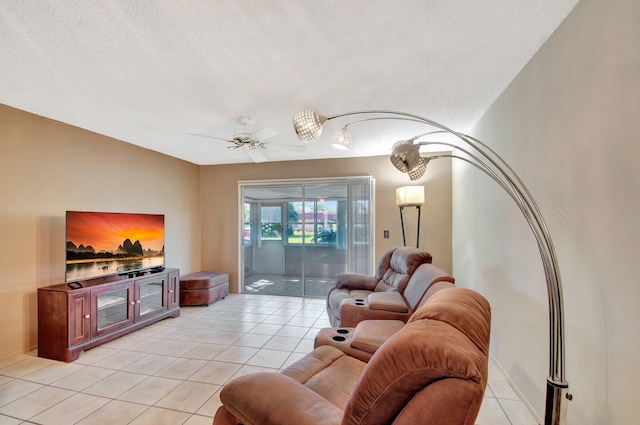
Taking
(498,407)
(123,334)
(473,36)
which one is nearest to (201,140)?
(123,334)

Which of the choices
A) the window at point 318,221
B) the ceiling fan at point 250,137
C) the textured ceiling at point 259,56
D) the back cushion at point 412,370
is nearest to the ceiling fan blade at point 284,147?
the ceiling fan at point 250,137

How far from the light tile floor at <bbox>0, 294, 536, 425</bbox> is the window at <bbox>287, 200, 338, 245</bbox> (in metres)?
1.76

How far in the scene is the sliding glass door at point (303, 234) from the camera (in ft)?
16.0

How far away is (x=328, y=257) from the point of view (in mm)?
5430

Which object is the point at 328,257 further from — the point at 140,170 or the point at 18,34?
the point at 18,34

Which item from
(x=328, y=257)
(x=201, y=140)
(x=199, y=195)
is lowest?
(x=328, y=257)

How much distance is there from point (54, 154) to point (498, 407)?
4.92 metres

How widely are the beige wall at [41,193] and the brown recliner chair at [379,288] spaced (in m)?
3.18

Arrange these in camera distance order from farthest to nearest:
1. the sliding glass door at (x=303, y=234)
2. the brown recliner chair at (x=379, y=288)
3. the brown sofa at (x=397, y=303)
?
1. the sliding glass door at (x=303, y=234)
2. the brown recliner chair at (x=379, y=288)
3. the brown sofa at (x=397, y=303)

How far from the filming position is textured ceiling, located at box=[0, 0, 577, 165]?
5.00 feet

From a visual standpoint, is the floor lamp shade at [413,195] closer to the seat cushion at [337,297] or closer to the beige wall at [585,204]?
the seat cushion at [337,297]

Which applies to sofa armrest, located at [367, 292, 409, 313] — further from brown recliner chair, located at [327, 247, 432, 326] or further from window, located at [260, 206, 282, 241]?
window, located at [260, 206, 282, 241]

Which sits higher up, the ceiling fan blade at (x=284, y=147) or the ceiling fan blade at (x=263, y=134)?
the ceiling fan blade at (x=284, y=147)

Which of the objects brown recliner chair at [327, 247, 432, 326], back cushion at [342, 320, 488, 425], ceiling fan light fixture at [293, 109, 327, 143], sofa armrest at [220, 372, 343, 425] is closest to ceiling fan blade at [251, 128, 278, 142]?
ceiling fan light fixture at [293, 109, 327, 143]
